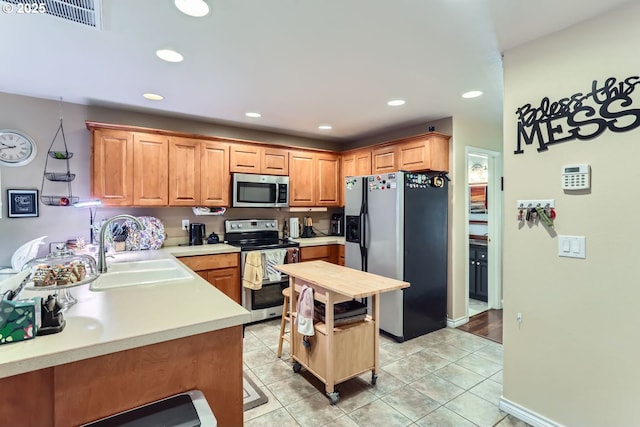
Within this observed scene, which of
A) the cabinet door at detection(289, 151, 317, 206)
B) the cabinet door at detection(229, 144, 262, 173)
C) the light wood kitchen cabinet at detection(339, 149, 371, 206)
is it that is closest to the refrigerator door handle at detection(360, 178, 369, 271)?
the light wood kitchen cabinet at detection(339, 149, 371, 206)

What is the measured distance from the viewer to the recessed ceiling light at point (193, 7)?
1.58 m

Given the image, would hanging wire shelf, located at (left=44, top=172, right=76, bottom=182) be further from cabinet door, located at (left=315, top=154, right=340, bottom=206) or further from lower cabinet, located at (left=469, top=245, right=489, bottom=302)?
lower cabinet, located at (left=469, top=245, right=489, bottom=302)

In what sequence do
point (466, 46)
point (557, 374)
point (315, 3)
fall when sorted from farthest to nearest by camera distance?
point (466, 46) → point (557, 374) → point (315, 3)

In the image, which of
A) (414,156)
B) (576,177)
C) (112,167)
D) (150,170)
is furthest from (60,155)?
(576,177)

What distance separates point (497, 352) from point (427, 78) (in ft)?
8.70

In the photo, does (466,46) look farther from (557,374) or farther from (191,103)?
(191,103)

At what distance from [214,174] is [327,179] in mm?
1689

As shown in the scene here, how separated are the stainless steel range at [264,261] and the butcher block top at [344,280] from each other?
104 centimetres

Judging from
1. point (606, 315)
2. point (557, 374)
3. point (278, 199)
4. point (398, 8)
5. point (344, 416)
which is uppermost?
point (398, 8)

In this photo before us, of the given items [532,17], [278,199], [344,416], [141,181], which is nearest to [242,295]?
[278,199]

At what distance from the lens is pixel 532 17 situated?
67.8 inches

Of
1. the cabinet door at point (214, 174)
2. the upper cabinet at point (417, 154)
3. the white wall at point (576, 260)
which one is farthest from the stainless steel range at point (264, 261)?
the white wall at point (576, 260)

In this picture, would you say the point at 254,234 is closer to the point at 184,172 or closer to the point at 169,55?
the point at 184,172

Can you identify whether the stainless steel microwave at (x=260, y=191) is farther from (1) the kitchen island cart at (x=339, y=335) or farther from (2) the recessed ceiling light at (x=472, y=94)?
(2) the recessed ceiling light at (x=472, y=94)
